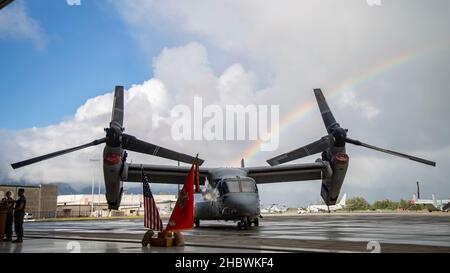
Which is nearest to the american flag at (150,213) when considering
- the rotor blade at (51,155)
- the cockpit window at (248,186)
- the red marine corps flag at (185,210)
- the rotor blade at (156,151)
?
the red marine corps flag at (185,210)

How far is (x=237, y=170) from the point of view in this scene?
2294 centimetres

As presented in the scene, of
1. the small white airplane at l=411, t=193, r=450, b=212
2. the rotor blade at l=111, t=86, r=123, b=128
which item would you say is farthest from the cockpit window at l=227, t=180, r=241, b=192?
the small white airplane at l=411, t=193, r=450, b=212

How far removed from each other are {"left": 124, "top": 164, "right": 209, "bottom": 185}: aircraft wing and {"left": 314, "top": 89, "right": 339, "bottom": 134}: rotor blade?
8.09m

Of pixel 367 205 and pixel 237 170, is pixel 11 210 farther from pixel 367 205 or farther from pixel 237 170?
pixel 367 205

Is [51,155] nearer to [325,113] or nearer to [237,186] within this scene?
[237,186]

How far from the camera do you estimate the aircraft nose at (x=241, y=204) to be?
19641 millimetres

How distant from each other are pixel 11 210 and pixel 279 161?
15.4m

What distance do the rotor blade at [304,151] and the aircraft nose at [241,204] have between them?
4448 millimetres

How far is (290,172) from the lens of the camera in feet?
89.2

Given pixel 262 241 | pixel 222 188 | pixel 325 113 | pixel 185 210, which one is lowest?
pixel 262 241

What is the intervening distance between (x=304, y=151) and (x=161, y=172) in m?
9.43

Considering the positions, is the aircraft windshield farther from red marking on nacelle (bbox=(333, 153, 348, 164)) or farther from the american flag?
the american flag

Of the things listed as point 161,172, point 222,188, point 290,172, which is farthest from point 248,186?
point 161,172
